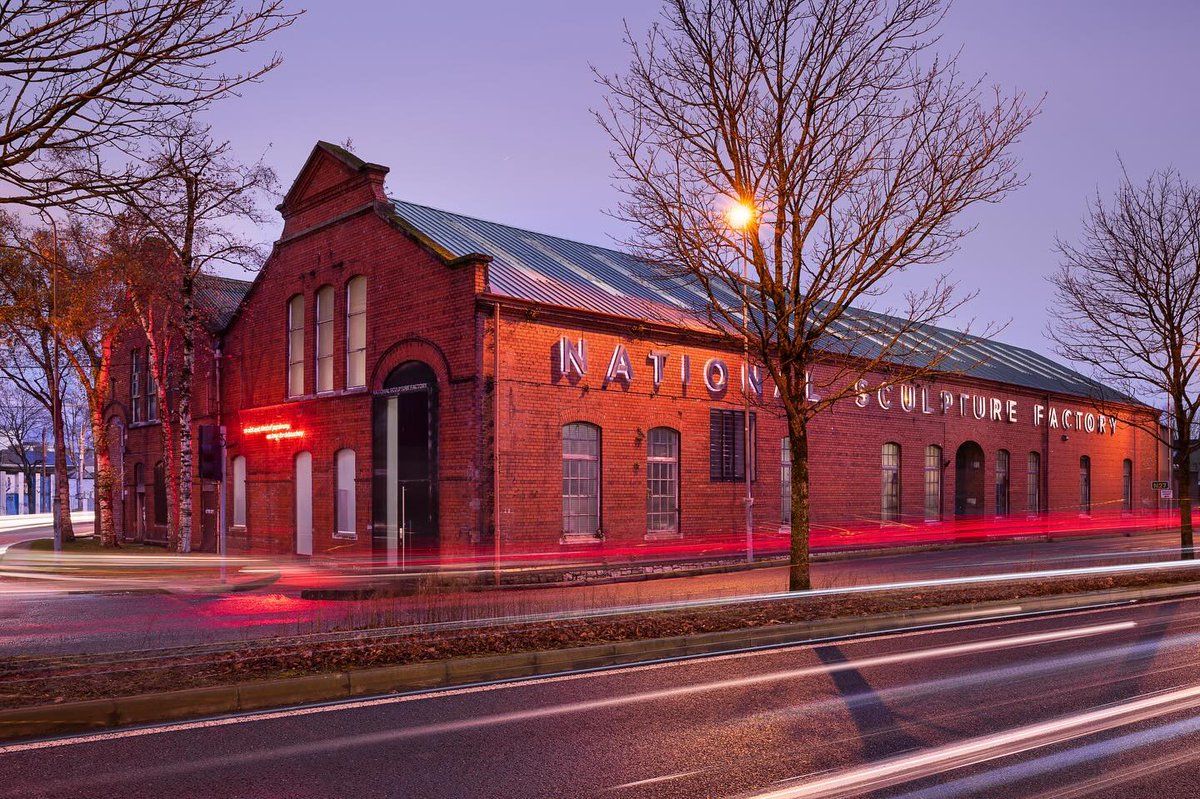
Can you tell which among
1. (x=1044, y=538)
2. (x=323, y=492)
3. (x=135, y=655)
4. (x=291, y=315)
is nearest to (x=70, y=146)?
(x=135, y=655)

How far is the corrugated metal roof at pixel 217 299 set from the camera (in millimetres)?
30141

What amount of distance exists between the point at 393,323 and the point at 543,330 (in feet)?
13.5

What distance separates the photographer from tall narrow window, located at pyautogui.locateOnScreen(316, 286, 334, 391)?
25.9 metres

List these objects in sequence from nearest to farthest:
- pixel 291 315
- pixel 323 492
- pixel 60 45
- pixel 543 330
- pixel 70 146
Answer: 1. pixel 60 45
2. pixel 70 146
3. pixel 543 330
4. pixel 323 492
5. pixel 291 315

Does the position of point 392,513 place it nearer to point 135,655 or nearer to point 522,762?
point 135,655

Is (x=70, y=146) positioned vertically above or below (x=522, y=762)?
above

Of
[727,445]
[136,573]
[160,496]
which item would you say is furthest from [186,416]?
[727,445]

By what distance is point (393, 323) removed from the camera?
920 inches

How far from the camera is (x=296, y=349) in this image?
27.3 m

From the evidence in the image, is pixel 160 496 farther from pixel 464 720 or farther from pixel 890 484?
pixel 464 720

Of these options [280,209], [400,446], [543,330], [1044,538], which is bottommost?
[1044,538]

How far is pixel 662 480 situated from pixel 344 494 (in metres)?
8.54

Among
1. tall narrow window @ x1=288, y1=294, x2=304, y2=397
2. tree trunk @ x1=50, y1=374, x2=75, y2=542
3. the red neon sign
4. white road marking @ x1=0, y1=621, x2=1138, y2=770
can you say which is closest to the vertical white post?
the red neon sign

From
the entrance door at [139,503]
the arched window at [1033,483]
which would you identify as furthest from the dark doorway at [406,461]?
the arched window at [1033,483]
